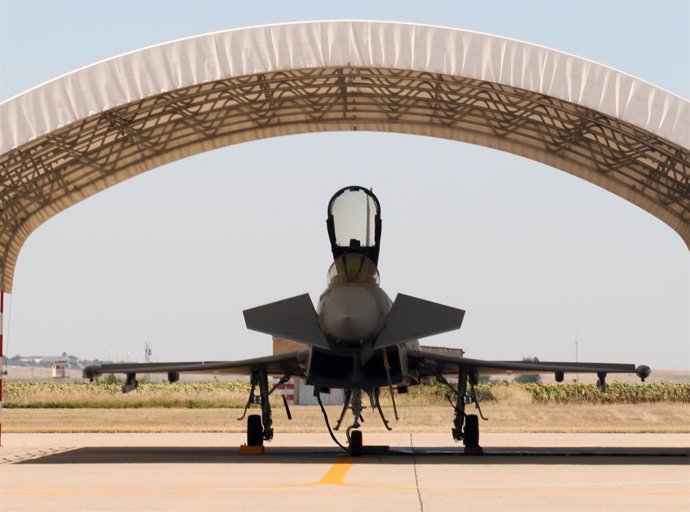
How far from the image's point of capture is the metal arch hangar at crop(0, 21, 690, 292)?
1916 cm

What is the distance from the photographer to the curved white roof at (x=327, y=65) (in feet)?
62.7

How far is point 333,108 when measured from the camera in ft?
80.5

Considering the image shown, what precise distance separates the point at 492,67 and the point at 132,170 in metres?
9.10

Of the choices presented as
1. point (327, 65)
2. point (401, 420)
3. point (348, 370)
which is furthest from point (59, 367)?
point (348, 370)

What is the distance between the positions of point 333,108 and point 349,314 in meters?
9.08

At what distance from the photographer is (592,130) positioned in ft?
75.4

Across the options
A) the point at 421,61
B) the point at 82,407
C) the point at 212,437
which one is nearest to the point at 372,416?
the point at 212,437

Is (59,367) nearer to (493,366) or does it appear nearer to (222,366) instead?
(222,366)

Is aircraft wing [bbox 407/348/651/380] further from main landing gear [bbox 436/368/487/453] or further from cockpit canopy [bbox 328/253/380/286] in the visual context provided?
cockpit canopy [bbox 328/253/380/286]

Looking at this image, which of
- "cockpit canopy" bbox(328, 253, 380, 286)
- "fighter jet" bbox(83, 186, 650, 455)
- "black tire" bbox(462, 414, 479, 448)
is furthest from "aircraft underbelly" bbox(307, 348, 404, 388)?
"black tire" bbox(462, 414, 479, 448)

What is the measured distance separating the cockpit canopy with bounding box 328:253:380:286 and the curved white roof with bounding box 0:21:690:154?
12.1ft
